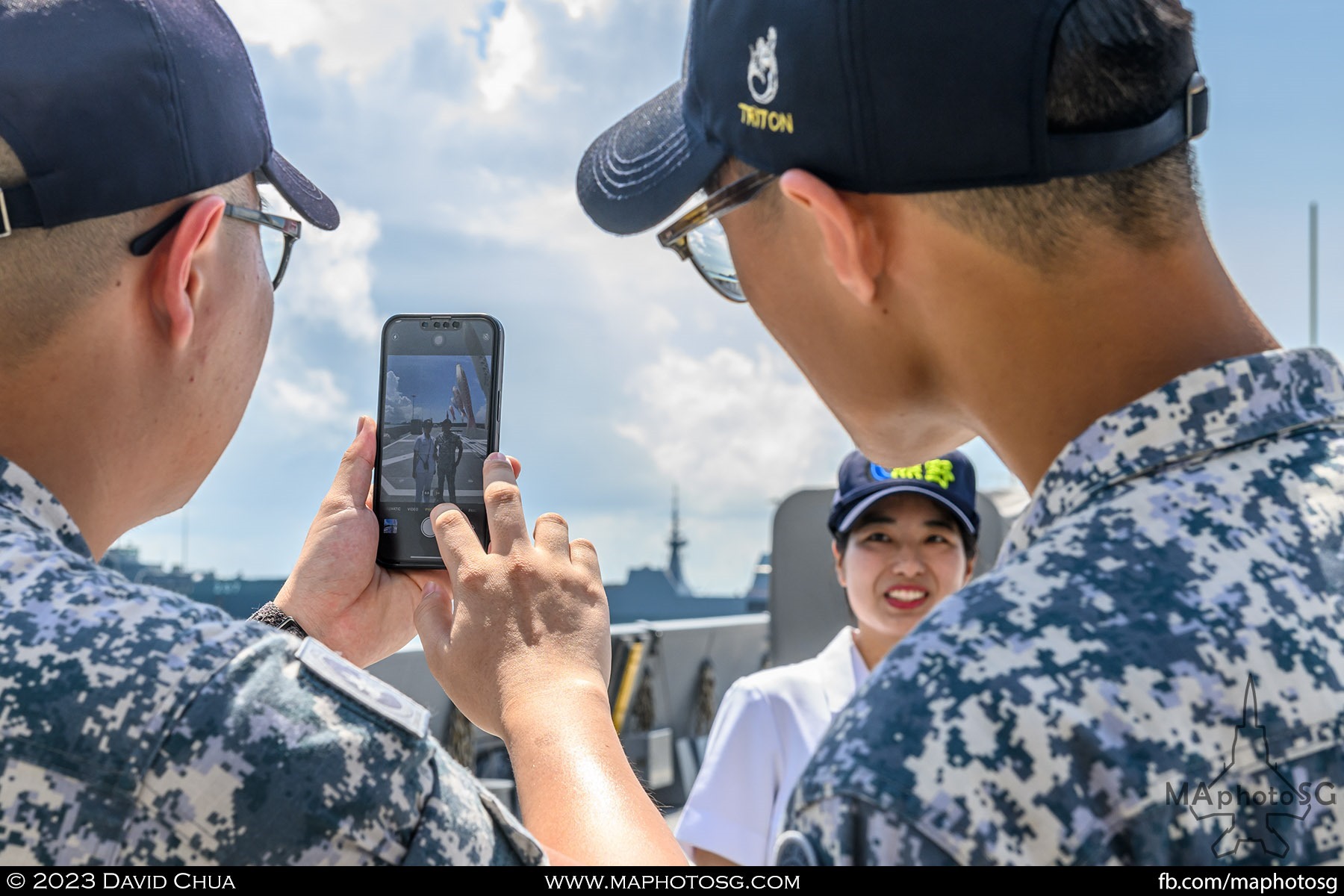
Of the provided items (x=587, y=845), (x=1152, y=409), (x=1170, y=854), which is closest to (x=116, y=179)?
(x=587, y=845)

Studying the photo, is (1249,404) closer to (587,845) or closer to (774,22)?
(774,22)

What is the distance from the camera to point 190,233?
67.1 inches

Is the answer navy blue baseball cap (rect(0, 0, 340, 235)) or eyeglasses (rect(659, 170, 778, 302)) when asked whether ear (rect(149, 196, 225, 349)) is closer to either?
navy blue baseball cap (rect(0, 0, 340, 235))

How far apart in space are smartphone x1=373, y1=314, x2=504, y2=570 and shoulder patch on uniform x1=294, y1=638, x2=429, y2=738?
0.94 meters

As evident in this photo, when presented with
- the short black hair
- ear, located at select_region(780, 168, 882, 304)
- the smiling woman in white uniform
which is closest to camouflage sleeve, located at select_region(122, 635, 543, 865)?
ear, located at select_region(780, 168, 882, 304)

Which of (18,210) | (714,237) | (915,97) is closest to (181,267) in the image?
(18,210)

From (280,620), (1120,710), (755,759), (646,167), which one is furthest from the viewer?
(755,759)

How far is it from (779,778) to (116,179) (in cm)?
301

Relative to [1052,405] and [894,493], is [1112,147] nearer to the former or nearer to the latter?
[1052,405]

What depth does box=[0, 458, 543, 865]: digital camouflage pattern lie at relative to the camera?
1.34 meters

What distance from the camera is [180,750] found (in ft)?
4.45

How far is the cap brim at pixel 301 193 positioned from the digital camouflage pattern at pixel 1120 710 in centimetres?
132

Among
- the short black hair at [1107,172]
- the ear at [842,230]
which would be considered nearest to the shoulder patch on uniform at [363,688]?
the ear at [842,230]

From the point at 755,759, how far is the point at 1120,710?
3.01 m
